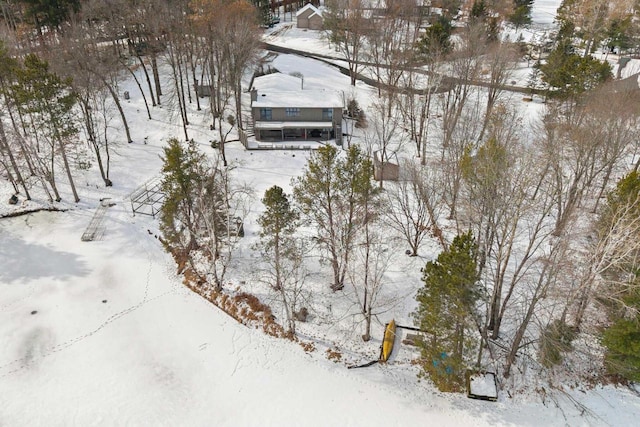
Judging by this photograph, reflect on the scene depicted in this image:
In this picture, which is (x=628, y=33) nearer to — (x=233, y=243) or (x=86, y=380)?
(x=233, y=243)

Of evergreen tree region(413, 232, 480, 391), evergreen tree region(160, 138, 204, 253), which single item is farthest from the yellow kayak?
evergreen tree region(160, 138, 204, 253)

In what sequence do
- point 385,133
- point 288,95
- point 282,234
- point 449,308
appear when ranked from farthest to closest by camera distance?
point 288,95
point 385,133
point 282,234
point 449,308

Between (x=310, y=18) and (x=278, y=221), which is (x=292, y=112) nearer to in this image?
(x=278, y=221)

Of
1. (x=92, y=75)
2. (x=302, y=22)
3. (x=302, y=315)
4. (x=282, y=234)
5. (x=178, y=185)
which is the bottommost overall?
(x=302, y=315)

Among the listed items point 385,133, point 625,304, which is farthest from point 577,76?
point 625,304

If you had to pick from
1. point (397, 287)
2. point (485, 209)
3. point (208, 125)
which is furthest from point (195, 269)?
point (208, 125)

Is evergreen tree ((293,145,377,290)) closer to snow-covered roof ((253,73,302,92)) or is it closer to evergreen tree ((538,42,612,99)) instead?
→ snow-covered roof ((253,73,302,92))
